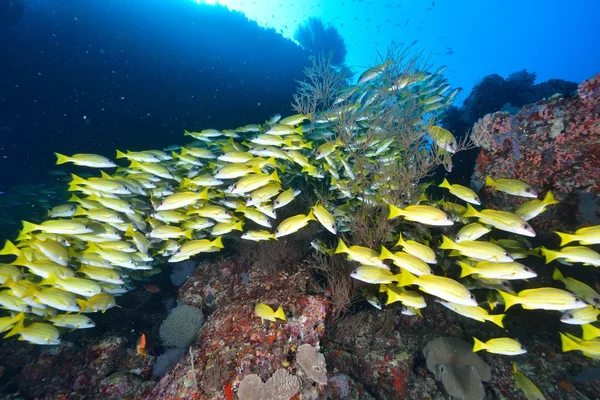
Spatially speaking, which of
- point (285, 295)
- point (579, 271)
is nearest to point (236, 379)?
point (285, 295)

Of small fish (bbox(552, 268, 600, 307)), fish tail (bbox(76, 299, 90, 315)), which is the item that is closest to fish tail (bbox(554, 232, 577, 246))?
small fish (bbox(552, 268, 600, 307))

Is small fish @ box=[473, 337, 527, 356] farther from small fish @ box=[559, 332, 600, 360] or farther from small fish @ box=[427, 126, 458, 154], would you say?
small fish @ box=[427, 126, 458, 154]

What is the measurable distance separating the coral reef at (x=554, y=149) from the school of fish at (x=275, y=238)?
825mm

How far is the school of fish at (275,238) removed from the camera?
3283mm

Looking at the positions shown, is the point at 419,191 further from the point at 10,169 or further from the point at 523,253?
the point at 10,169

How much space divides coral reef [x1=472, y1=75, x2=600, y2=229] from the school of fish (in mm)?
825

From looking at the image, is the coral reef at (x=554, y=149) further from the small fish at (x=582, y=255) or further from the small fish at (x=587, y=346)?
the small fish at (x=587, y=346)

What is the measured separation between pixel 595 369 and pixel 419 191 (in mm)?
3550

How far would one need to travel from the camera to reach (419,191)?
513cm

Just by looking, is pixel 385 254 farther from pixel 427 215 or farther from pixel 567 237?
pixel 567 237

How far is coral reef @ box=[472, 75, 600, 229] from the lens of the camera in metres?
4.68

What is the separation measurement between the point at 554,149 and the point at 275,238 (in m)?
5.45

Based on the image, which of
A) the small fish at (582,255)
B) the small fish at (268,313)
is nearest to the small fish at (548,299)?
the small fish at (582,255)

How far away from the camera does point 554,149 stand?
5043 mm
